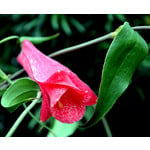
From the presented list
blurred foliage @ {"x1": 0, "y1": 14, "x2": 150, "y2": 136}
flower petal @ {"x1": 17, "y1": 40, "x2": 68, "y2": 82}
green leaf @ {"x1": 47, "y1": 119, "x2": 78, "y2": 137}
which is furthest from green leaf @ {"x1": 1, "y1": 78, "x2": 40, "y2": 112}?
blurred foliage @ {"x1": 0, "y1": 14, "x2": 150, "y2": 136}

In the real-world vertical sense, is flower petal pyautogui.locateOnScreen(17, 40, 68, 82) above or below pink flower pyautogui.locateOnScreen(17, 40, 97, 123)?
above

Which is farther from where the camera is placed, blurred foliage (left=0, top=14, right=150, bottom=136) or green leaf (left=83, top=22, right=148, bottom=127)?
blurred foliage (left=0, top=14, right=150, bottom=136)

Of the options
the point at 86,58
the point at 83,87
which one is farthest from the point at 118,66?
the point at 86,58

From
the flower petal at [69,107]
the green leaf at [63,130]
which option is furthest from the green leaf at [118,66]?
the green leaf at [63,130]

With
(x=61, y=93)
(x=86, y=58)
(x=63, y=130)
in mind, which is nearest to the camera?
(x=61, y=93)

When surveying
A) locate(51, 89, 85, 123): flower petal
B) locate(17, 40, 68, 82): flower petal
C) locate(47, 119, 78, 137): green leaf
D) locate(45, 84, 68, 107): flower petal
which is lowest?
locate(47, 119, 78, 137): green leaf

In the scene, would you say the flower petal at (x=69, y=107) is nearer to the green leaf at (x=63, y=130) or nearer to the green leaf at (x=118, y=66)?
the green leaf at (x=118, y=66)

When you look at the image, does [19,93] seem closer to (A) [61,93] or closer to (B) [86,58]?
(A) [61,93]

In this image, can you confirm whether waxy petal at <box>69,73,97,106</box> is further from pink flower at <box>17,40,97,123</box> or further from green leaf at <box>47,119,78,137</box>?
green leaf at <box>47,119,78,137</box>
